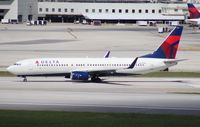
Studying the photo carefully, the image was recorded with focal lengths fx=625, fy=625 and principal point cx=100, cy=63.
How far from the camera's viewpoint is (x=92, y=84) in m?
57.9

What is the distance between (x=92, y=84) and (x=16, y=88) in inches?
302

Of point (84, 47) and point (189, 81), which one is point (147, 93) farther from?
point (84, 47)

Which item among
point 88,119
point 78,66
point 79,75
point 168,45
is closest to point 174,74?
point 168,45

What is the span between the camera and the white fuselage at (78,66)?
5912 centimetres

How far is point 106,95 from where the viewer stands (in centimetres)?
4944

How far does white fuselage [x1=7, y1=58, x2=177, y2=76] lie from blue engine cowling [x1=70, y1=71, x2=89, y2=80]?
68cm

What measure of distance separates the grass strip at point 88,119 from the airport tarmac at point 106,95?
8.37 ft

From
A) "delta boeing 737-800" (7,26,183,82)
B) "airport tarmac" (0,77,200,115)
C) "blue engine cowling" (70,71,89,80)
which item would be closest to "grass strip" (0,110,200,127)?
"airport tarmac" (0,77,200,115)

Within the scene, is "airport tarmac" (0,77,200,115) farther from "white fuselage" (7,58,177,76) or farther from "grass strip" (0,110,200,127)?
"grass strip" (0,110,200,127)

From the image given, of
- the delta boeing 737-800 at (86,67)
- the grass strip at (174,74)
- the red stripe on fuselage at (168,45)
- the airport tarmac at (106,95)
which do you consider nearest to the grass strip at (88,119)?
the airport tarmac at (106,95)

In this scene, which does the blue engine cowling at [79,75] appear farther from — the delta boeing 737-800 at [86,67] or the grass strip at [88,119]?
the grass strip at [88,119]

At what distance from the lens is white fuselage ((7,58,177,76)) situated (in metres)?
59.1

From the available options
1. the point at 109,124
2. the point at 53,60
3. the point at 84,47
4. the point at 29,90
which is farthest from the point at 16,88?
the point at 84,47

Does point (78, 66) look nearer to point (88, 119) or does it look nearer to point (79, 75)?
point (79, 75)
